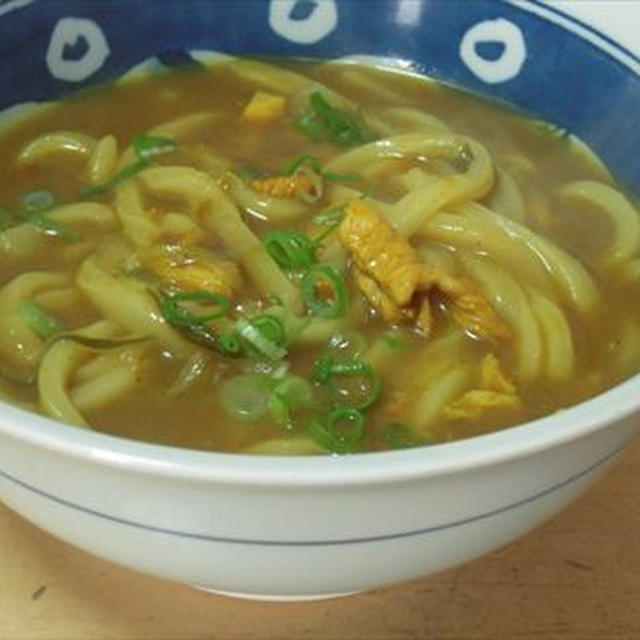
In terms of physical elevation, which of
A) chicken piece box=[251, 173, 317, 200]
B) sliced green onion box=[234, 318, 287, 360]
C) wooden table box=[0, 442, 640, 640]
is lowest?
wooden table box=[0, 442, 640, 640]

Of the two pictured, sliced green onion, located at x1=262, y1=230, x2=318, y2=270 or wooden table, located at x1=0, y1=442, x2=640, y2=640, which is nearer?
wooden table, located at x1=0, y1=442, x2=640, y2=640

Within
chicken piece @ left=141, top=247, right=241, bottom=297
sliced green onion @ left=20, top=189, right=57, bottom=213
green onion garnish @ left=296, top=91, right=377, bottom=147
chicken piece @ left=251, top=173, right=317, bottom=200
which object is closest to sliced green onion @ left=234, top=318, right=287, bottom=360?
chicken piece @ left=141, top=247, right=241, bottom=297

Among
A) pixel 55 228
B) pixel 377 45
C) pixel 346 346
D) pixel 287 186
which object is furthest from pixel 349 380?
pixel 377 45

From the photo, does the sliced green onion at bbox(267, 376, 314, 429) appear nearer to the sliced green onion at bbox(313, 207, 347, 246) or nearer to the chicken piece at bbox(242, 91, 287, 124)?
the sliced green onion at bbox(313, 207, 347, 246)

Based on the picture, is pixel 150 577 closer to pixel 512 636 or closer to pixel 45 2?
pixel 512 636

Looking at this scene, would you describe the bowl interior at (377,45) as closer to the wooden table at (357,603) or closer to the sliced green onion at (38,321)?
the sliced green onion at (38,321)

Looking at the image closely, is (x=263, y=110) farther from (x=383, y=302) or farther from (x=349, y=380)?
(x=349, y=380)

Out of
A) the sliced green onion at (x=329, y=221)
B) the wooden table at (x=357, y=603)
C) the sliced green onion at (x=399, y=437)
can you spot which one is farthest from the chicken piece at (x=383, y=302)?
the wooden table at (x=357, y=603)
